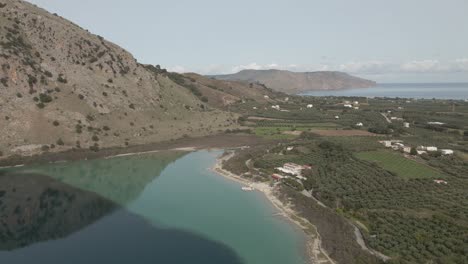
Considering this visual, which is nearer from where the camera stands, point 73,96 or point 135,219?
point 135,219

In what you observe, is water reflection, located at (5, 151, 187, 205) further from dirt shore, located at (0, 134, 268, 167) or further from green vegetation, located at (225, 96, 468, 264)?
green vegetation, located at (225, 96, 468, 264)

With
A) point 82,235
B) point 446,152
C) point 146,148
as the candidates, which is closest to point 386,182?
point 446,152

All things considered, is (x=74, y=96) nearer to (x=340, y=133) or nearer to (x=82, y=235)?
(x=82, y=235)

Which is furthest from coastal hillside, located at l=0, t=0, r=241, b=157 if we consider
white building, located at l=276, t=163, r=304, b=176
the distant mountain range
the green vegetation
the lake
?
white building, located at l=276, t=163, r=304, b=176

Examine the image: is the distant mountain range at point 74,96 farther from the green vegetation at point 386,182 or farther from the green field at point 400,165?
the green field at point 400,165

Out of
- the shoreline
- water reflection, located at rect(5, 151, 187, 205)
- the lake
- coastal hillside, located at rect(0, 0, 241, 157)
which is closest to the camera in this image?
the shoreline

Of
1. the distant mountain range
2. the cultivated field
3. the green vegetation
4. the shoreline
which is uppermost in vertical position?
the distant mountain range
